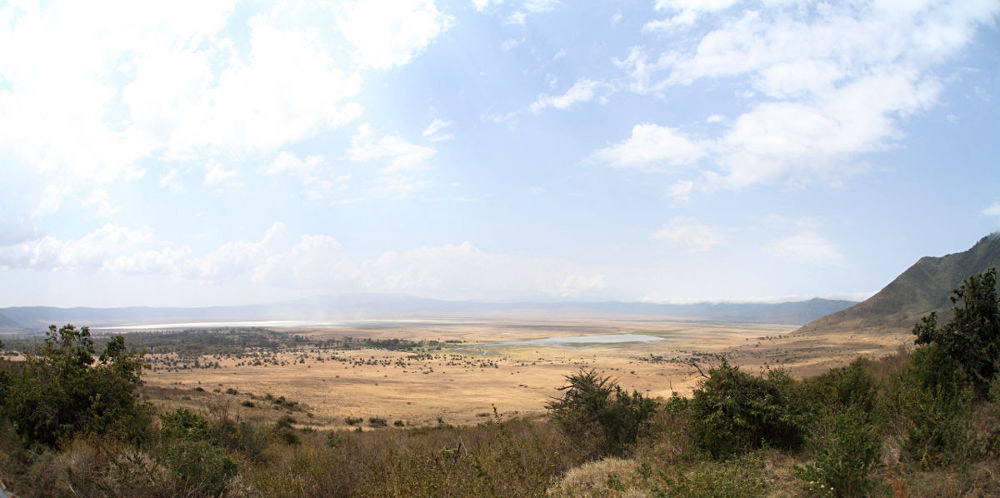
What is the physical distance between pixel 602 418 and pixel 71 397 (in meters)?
12.2

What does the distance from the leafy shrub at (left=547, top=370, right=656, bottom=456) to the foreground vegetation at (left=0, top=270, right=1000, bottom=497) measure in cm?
4

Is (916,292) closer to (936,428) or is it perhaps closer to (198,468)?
(936,428)

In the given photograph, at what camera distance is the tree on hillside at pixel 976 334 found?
1130 centimetres

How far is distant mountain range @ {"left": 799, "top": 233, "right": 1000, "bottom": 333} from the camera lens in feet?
301

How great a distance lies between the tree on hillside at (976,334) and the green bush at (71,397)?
1854 cm

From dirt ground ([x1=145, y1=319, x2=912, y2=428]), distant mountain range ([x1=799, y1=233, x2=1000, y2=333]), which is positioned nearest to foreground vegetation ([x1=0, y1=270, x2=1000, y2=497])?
dirt ground ([x1=145, y1=319, x2=912, y2=428])

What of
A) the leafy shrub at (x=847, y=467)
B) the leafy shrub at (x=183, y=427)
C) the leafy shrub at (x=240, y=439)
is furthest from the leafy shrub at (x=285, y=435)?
the leafy shrub at (x=847, y=467)

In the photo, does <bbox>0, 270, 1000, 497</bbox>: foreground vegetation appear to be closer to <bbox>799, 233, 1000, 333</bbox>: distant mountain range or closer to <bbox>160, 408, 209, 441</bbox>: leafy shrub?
<bbox>160, 408, 209, 441</bbox>: leafy shrub

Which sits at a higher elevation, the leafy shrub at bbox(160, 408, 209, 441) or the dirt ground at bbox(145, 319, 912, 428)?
the leafy shrub at bbox(160, 408, 209, 441)

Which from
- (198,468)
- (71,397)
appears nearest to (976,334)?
(198,468)

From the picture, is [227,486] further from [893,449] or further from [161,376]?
[161,376]

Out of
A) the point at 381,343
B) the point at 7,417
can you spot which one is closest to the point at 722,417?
the point at 7,417

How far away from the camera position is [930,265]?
112562 mm

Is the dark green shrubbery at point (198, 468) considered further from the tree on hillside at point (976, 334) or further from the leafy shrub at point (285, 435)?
Answer: the tree on hillside at point (976, 334)
